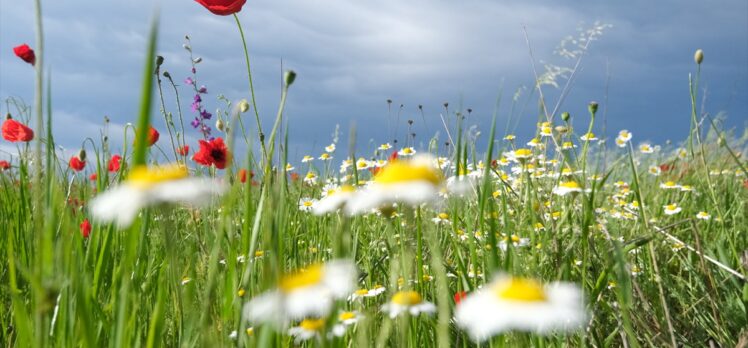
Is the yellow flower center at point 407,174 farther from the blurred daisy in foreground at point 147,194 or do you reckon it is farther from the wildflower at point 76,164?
the wildflower at point 76,164

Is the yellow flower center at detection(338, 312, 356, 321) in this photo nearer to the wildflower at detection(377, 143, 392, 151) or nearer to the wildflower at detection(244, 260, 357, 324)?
the wildflower at detection(244, 260, 357, 324)

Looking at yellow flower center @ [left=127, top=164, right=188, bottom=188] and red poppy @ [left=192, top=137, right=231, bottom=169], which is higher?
yellow flower center @ [left=127, top=164, right=188, bottom=188]

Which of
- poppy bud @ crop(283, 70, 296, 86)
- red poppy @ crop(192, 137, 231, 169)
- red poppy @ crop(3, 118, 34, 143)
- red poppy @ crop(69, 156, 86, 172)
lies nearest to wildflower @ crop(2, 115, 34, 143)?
red poppy @ crop(3, 118, 34, 143)

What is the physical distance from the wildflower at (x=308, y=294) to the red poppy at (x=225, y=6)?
57.2 inches

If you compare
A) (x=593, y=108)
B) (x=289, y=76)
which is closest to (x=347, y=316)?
(x=289, y=76)

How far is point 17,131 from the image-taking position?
281 centimetres

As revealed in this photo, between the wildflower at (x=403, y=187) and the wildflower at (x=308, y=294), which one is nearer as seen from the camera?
the wildflower at (x=308, y=294)

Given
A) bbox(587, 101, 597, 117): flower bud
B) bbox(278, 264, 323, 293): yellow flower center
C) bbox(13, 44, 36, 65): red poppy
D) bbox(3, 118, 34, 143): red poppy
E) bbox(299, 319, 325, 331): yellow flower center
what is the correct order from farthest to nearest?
bbox(3, 118, 34, 143): red poppy
bbox(13, 44, 36, 65): red poppy
bbox(587, 101, 597, 117): flower bud
bbox(299, 319, 325, 331): yellow flower center
bbox(278, 264, 323, 293): yellow flower center

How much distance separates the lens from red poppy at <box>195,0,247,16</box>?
2.00m

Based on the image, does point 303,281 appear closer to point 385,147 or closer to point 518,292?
point 518,292

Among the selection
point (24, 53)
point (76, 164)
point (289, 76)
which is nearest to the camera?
point (289, 76)

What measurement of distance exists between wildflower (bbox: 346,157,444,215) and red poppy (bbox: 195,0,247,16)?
1343 mm

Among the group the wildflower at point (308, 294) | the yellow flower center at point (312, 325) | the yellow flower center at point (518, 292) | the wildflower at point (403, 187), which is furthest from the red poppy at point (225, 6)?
the yellow flower center at point (518, 292)

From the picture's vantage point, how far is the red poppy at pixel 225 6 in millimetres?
1999
